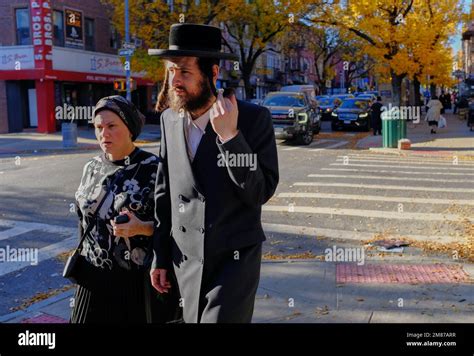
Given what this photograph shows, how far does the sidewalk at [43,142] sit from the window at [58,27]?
4892 mm

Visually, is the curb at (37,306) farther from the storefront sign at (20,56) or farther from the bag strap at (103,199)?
the storefront sign at (20,56)

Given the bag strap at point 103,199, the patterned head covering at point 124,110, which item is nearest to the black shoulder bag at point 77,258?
the bag strap at point 103,199

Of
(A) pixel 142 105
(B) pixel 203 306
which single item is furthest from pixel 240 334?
(A) pixel 142 105

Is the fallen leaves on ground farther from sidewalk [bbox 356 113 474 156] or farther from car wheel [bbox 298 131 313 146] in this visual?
car wheel [bbox 298 131 313 146]

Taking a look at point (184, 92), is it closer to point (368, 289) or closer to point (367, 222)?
point (368, 289)

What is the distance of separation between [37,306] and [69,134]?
57.7 feet

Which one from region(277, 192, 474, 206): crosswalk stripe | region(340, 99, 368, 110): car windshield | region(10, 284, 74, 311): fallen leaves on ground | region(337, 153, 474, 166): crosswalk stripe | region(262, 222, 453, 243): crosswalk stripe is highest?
region(340, 99, 368, 110): car windshield

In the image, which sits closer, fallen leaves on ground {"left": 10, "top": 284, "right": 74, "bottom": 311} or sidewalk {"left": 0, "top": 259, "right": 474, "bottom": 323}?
sidewalk {"left": 0, "top": 259, "right": 474, "bottom": 323}

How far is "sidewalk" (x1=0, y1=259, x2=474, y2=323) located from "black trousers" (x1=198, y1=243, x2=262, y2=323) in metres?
2.12

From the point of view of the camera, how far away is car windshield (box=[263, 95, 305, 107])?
21.5m

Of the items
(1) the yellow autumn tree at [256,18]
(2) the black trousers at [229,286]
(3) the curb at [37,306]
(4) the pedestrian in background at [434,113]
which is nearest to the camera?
(2) the black trousers at [229,286]

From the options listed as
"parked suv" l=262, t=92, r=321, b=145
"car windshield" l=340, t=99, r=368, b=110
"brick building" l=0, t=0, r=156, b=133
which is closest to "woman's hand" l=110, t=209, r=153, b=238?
"parked suv" l=262, t=92, r=321, b=145

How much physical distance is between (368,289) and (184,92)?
3479 mm

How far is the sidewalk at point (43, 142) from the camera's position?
851 inches
